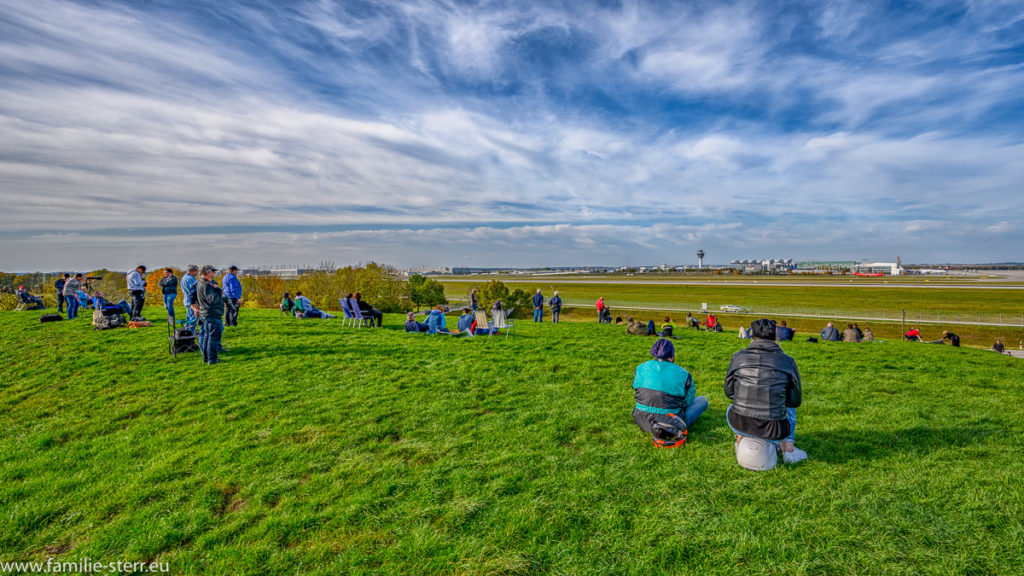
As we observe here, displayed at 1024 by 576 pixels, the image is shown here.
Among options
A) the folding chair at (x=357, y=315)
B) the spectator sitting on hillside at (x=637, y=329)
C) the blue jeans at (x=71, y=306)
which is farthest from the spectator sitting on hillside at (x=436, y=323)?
the blue jeans at (x=71, y=306)

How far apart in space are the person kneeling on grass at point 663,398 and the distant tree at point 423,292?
50.1 meters

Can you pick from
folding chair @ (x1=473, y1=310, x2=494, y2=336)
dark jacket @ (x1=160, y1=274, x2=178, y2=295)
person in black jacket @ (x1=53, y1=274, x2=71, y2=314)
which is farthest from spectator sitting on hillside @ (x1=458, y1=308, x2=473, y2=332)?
person in black jacket @ (x1=53, y1=274, x2=71, y2=314)

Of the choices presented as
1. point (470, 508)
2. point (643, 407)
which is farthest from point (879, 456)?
point (470, 508)

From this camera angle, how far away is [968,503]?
3.69 meters

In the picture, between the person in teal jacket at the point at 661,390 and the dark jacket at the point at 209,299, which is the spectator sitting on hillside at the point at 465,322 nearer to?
the dark jacket at the point at 209,299

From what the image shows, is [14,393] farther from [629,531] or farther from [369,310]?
[629,531]

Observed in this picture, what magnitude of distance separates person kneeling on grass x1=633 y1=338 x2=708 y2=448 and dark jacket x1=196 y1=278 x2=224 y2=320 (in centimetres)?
869

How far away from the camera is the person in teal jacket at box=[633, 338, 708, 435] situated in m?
5.15

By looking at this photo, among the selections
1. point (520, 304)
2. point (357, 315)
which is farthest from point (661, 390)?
point (520, 304)

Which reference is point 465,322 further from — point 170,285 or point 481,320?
point 170,285

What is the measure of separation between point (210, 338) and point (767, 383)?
34.5 ft

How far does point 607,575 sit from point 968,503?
3.50m

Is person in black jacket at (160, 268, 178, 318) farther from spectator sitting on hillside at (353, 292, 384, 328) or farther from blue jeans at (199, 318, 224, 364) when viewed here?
spectator sitting on hillside at (353, 292, 384, 328)

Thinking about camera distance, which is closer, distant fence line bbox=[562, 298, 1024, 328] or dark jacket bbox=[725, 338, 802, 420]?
dark jacket bbox=[725, 338, 802, 420]
